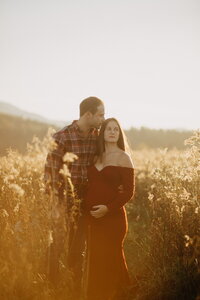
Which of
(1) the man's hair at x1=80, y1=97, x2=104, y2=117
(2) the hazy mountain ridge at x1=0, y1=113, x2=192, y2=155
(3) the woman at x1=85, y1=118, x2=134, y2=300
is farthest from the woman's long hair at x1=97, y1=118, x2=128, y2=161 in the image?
(2) the hazy mountain ridge at x1=0, y1=113, x2=192, y2=155

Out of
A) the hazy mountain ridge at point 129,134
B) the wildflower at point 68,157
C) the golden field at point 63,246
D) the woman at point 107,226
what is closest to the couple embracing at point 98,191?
the woman at point 107,226

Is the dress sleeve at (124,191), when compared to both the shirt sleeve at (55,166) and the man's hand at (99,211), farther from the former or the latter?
the shirt sleeve at (55,166)

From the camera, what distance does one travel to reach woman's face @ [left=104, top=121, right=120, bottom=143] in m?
3.86

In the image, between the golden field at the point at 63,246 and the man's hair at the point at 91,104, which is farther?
the man's hair at the point at 91,104

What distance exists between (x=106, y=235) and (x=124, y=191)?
0.52 meters

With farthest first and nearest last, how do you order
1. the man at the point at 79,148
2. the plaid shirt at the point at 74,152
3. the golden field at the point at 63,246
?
the man at the point at 79,148
the plaid shirt at the point at 74,152
the golden field at the point at 63,246

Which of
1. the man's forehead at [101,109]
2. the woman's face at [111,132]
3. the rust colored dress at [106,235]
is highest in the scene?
the man's forehead at [101,109]

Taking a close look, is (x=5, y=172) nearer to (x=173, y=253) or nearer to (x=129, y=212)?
(x=173, y=253)

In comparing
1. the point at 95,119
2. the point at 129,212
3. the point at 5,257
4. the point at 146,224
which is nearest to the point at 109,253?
the point at 5,257

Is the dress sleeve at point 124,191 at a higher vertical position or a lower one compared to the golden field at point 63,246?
higher

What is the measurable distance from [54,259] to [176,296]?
4.24ft

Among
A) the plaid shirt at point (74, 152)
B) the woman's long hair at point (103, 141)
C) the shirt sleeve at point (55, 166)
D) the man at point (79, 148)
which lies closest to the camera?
the shirt sleeve at point (55, 166)

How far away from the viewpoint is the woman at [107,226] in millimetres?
3662

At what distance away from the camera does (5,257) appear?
3148 mm
